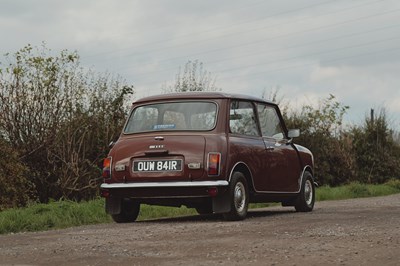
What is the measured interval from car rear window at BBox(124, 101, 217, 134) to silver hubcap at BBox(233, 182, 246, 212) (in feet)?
3.02

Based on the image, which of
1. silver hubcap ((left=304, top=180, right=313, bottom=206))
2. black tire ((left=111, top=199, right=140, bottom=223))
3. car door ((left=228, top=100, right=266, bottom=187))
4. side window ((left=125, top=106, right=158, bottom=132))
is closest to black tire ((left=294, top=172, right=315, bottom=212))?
silver hubcap ((left=304, top=180, right=313, bottom=206))

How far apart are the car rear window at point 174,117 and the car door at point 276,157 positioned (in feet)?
4.11

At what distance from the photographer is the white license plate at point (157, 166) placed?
10.1 m

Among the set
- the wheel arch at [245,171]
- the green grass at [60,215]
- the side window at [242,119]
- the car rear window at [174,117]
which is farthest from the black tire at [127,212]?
the side window at [242,119]

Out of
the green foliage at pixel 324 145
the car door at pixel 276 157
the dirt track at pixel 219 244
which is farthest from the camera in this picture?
the green foliage at pixel 324 145

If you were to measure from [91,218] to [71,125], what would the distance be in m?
5.01

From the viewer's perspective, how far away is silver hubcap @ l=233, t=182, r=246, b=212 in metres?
10.4

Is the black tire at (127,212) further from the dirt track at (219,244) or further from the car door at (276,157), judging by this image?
the car door at (276,157)

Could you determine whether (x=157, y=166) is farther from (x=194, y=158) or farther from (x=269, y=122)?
(x=269, y=122)

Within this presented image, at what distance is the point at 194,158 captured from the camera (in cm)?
1005

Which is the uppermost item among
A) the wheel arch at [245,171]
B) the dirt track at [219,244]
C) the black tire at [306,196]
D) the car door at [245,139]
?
the car door at [245,139]

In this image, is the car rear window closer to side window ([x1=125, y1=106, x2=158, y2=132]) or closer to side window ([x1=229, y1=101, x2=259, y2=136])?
side window ([x1=125, y1=106, x2=158, y2=132])

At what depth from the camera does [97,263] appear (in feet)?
20.4

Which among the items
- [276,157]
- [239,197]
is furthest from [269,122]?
[239,197]
